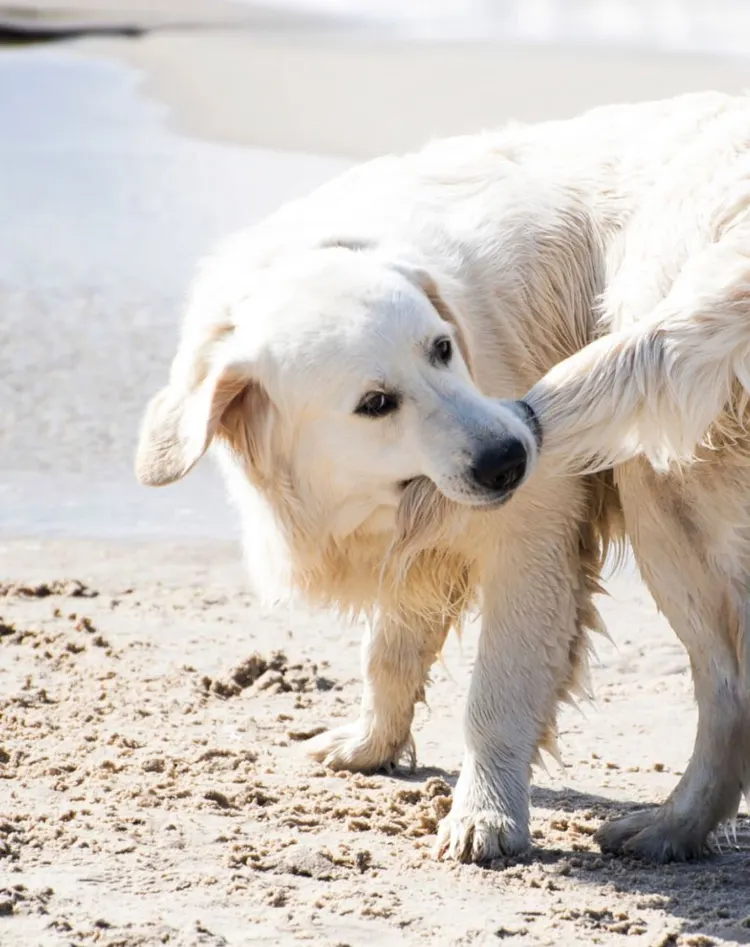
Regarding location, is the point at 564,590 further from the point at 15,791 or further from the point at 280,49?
the point at 280,49

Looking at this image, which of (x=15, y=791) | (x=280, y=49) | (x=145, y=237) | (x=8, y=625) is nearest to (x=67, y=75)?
(x=280, y=49)

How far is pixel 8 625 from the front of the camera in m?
5.93

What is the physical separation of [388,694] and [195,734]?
65 centimetres

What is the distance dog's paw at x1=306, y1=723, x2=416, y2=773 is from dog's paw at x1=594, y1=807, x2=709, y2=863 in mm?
883

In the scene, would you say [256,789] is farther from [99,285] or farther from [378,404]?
[99,285]

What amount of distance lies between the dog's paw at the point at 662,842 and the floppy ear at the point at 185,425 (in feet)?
5.26

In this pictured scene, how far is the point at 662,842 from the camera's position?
435 centimetres

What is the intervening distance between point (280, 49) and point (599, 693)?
2194 cm

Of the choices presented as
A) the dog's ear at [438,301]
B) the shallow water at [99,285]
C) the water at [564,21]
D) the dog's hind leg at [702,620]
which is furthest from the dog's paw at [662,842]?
the water at [564,21]

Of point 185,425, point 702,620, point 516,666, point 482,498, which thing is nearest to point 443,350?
point 482,498

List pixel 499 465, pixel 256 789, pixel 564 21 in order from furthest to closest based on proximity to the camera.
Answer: pixel 564 21 < pixel 256 789 < pixel 499 465

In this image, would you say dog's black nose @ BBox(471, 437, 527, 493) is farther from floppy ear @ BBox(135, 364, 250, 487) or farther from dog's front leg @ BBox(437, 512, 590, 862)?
floppy ear @ BBox(135, 364, 250, 487)

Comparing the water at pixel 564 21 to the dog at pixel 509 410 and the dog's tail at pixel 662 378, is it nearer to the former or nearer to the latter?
the dog at pixel 509 410

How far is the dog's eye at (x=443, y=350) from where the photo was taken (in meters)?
4.08
